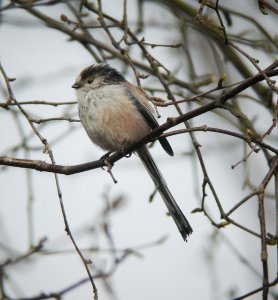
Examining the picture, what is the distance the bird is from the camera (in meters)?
4.28

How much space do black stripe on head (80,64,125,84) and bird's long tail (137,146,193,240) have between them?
29.6 inches

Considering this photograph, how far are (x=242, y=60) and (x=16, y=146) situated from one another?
210 centimetres

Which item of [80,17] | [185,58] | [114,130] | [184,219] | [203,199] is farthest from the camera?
[185,58]

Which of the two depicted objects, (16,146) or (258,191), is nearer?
(258,191)

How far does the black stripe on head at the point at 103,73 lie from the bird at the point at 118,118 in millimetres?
37

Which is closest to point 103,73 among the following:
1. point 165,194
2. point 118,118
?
point 118,118

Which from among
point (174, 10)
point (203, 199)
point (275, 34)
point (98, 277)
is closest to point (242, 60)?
point (275, 34)

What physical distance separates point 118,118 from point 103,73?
28.3 inches

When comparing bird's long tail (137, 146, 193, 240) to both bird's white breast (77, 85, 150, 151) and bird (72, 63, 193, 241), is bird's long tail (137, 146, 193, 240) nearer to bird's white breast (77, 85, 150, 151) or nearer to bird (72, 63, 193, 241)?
bird (72, 63, 193, 241)

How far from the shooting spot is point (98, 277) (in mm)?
4324

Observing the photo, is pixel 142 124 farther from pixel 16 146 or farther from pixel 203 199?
pixel 203 199

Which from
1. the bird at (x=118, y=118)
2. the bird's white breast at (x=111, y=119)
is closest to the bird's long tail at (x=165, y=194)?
the bird at (x=118, y=118)

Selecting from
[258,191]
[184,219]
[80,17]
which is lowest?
[258,191]

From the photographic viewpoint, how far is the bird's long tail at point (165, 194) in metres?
3.86
